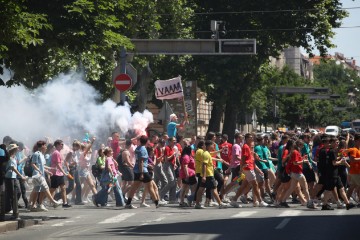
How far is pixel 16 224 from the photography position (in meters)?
20.2

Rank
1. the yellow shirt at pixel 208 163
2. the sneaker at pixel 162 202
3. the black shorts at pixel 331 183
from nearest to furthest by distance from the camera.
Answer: the black shorts at pixel 331 183
the yellow shirt at pixel 208 163
the sneaker at pixel 162 202

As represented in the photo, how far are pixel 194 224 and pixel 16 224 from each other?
3.47 metres

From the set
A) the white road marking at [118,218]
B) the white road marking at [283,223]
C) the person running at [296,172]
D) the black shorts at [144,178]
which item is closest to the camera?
the white road marking at [283,223]

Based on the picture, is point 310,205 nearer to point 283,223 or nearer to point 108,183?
point 283,223

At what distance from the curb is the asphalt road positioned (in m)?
0.23

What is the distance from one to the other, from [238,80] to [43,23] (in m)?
32.7

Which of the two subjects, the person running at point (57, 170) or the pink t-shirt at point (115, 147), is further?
Result: the pink t-shirt at point (115, 147)

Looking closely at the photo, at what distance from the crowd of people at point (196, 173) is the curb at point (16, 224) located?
1279 millimetres

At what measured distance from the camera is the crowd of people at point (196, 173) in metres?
24.2

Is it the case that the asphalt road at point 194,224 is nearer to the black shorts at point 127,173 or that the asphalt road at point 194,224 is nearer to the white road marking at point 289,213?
the white road marking at point 289,213

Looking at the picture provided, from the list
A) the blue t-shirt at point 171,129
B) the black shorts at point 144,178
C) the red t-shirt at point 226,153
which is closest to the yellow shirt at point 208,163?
the black shorts at point 144,178

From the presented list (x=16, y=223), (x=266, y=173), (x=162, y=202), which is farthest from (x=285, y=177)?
(x=16, y=223)

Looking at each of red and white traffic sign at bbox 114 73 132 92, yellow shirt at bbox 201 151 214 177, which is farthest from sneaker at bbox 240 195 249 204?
red and white traffic sign at bbox 114 73 132 92

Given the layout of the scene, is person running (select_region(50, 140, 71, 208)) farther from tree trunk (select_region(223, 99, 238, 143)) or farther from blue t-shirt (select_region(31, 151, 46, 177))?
tree trunk (select_region(223, 99, 238, 143))
